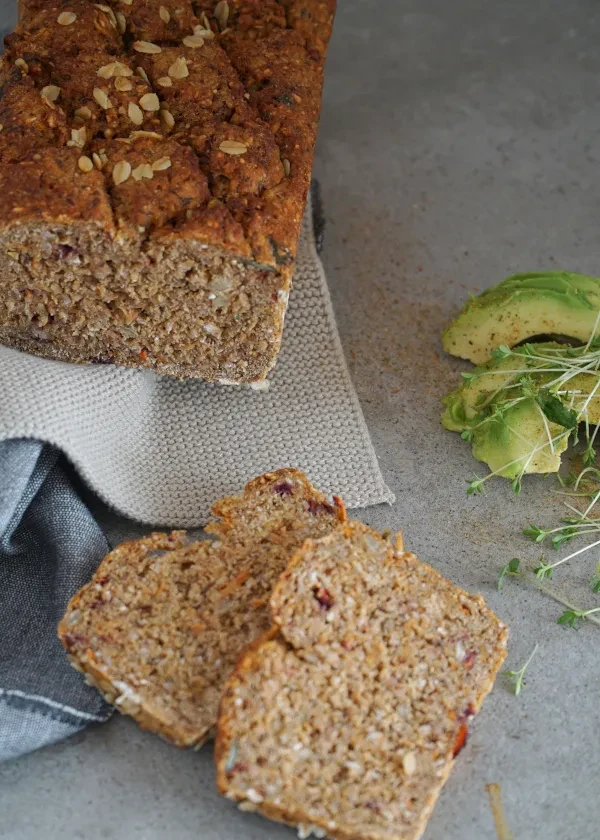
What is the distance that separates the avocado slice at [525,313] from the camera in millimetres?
3887

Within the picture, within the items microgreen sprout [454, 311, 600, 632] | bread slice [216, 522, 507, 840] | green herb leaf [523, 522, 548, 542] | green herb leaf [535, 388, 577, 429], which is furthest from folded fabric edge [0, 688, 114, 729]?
green herb leaf [535, 388, 577, 429]

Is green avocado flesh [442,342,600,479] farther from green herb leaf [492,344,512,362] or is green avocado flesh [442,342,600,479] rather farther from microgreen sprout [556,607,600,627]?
microgreen sprout [556,607,600,627]

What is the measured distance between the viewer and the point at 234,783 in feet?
8.87

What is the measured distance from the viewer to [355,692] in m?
2.86

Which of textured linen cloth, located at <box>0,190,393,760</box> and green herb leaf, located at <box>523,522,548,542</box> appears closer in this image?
textured linen cloth, located at <box>0,190,393,760</box>

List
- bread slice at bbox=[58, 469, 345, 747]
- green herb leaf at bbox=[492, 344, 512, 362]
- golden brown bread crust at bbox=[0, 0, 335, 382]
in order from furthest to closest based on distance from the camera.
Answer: green herb leaf at bbox=[492, 344, 512, 362] → golden brown bread crust at bbox=[0, 0, 335, 382] → bread slice at bbox=[58, 469, 345, 747]

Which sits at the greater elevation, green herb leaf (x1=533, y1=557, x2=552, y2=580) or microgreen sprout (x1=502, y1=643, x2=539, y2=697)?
green herb leaf (x1=533, y1=557, x2=552, y2=580)

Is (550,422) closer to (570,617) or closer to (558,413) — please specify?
(558,413)

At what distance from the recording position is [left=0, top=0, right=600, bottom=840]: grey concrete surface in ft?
9.75

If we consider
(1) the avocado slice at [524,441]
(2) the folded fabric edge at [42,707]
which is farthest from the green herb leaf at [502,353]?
(2) the folded fabric edge at [42,707]

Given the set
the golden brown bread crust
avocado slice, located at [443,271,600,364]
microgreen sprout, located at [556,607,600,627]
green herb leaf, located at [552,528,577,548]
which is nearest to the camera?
the golden brown bread crust

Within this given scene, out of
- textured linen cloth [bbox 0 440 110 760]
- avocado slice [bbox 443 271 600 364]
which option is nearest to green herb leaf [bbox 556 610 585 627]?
avocado slice [bbox 443 271 600 364]

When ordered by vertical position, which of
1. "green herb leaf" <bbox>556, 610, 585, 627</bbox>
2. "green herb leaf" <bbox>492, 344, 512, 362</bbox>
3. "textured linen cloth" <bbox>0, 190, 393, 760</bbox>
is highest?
"green herb leaf" <bbox>492, 344, 512, 362</bbox>

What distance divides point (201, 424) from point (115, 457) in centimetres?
35
